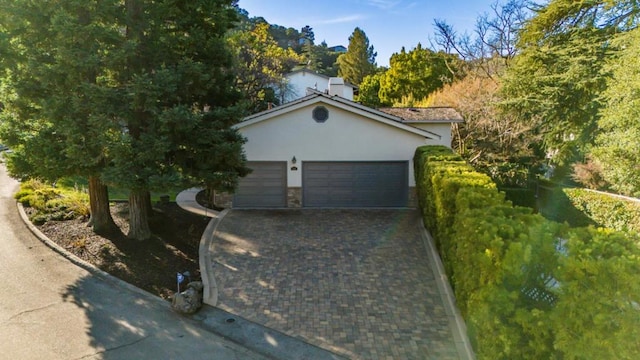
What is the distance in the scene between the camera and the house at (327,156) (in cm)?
1528

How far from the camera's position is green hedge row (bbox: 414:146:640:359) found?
3.55 m

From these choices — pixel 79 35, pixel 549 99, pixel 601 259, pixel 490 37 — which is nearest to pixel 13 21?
pixel 79 35

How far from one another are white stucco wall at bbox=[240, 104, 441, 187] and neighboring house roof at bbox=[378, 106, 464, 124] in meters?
2.26

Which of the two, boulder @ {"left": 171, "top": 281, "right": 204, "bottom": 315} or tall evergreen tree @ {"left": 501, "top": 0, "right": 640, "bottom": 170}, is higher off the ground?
tall evergreen tree @ {"left": 501, "top": 0, "right": 640, "bottom": 170}

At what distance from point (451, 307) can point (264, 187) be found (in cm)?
986

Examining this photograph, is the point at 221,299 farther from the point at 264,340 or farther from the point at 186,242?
the point at 186,242

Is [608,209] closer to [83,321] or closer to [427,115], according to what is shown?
[427,115]

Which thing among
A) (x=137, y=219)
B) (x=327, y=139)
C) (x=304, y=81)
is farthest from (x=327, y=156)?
(x=304, y=81)

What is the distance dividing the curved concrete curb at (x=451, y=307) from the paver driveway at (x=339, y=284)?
108 mm

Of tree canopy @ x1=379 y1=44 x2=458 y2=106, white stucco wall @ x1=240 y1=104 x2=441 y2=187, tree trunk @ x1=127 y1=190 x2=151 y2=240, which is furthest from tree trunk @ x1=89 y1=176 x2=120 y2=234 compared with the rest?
tree canopy @ x1=379 y1=44 x2=458 y2=106

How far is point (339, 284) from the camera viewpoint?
8734 millimetres

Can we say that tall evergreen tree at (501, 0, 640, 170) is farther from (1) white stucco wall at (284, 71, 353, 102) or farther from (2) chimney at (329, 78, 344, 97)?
(1) white stucco wall at (284, 71, 353, 102)

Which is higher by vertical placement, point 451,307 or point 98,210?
point 98,210

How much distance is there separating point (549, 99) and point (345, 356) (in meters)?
19.1
